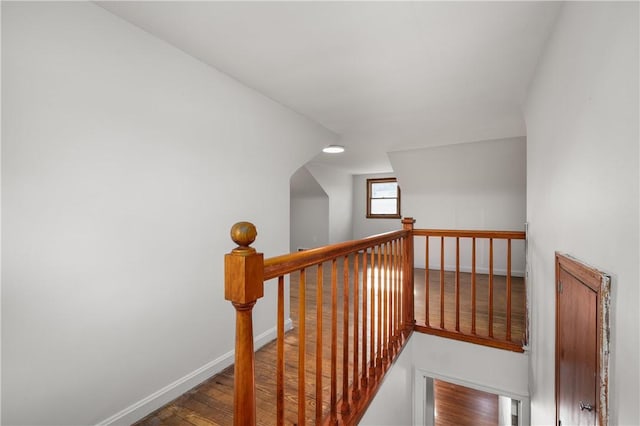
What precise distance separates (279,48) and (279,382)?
1.79 metres

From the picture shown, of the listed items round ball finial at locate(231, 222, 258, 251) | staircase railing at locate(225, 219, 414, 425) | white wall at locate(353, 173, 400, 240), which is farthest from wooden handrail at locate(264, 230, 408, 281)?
white wall at locate(353, 173, 400, 240)

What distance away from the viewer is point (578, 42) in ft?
3.92

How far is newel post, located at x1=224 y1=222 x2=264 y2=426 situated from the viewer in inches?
33.3

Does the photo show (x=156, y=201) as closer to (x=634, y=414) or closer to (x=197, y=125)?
(x=197, y=125)

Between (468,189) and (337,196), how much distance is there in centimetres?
284

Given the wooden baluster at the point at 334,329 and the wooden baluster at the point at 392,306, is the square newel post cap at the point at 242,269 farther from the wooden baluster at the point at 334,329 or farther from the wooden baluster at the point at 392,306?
the wooden baluster at the point at 392,306

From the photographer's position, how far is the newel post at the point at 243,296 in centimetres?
85

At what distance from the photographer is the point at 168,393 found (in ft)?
5.98

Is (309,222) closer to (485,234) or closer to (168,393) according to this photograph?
(485,234)

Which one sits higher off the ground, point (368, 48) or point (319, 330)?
point (368, 48)

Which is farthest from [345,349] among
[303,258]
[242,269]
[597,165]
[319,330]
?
[597,165]

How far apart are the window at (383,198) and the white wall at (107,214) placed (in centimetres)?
515

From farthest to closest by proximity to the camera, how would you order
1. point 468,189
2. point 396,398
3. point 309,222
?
1. point 309,222
2. point 468,189
3. point 396,398

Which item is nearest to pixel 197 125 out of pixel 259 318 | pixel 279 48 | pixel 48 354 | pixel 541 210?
pixel 279 48
